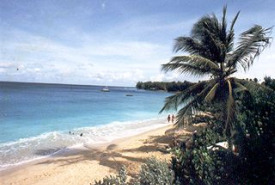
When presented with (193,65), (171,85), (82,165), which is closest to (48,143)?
(82,165)

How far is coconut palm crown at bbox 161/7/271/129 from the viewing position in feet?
25.7

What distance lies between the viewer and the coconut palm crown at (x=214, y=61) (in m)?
7.85

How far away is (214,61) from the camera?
28.0 ft

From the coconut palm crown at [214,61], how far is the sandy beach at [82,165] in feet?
11.5

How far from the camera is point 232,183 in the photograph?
5582 millimetres

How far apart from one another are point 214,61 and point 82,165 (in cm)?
742

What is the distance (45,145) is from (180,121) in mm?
10431

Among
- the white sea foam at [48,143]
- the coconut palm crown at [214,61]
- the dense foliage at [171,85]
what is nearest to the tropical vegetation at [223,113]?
the coconut palm crown at [214,61]

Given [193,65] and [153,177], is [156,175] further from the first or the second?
[193,65]

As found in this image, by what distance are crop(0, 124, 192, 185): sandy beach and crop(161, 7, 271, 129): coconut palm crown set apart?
3.51 m

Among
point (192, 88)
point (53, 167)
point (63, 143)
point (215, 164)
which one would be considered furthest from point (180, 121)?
point (63, 143)

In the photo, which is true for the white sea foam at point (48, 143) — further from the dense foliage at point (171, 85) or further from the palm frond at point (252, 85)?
the palm frond at point (252, 85)

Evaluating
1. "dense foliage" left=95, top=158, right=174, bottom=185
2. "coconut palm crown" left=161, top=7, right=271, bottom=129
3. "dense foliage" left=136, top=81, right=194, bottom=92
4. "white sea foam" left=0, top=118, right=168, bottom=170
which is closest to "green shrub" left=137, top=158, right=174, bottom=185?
"dense foliage" left=95, top=158, right=174, bottom=185

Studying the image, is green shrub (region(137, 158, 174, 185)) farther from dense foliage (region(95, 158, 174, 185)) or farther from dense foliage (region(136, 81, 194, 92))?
dense foliage (region(136, 81, 194, 92))
